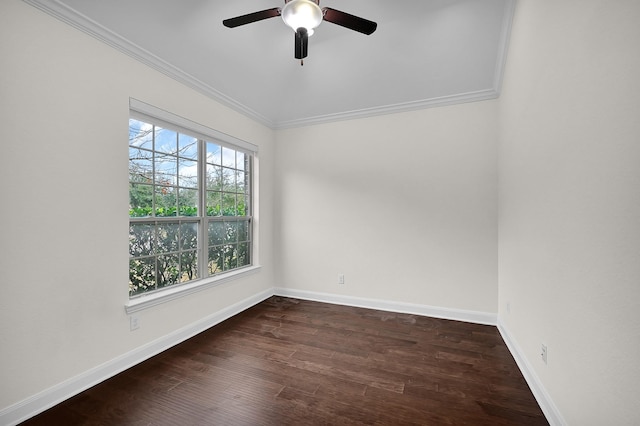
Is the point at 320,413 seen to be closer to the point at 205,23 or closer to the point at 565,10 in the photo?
the point at 565,10

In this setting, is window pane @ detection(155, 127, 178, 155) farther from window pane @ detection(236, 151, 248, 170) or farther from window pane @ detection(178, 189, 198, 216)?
window pane @ detection(236, 151, 248, 170)

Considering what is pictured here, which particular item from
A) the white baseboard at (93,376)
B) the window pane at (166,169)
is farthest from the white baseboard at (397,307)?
the window pane at (166,169)

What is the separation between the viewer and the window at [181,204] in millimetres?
2557

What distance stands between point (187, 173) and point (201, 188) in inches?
9.2

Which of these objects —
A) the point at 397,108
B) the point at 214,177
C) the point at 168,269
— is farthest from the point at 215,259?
the point at 397,108

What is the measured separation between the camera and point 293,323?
10.6ft

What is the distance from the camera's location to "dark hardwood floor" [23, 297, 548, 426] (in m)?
1.75

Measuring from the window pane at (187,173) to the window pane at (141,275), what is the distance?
0.85m

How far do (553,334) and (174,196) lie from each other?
10.7ft

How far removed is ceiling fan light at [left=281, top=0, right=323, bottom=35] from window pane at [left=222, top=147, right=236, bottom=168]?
220 cm

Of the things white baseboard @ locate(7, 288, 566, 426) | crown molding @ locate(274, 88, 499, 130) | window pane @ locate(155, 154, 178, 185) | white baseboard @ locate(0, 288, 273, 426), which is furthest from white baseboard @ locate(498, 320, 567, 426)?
window pane @ locate(155, 154, 178, 185)

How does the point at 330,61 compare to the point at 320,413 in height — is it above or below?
above

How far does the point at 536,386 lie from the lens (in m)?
1.88

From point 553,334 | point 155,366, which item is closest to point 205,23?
point 155,366
